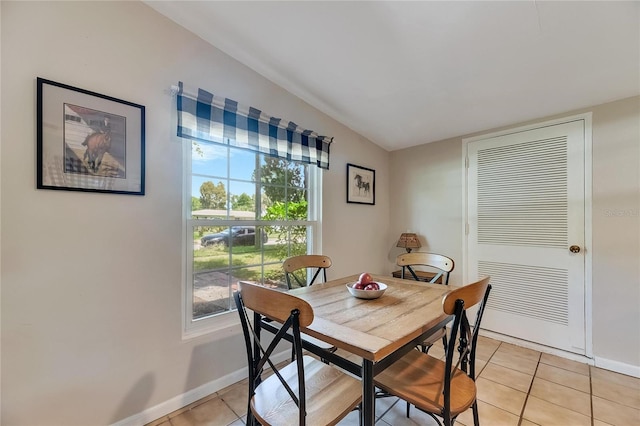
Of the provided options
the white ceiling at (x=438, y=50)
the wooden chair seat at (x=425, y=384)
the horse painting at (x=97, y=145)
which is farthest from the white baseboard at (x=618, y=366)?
the horse painting at (x=97, y=145)

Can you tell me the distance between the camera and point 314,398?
1188mm

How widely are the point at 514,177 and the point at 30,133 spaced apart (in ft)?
11.9

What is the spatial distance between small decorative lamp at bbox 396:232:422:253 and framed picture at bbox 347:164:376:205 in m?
0.57

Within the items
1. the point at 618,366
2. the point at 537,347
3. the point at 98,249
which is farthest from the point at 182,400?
the point at 618,366

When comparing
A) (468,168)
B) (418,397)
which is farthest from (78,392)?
(468,168)

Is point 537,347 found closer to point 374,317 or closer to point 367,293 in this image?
point 367,293

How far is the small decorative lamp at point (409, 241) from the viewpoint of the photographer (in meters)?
3.21

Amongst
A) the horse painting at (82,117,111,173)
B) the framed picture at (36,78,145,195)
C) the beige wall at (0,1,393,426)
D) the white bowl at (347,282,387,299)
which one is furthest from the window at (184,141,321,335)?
the white bowl at (347,282,387,299)

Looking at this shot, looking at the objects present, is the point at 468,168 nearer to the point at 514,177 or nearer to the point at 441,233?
the point at 514,177

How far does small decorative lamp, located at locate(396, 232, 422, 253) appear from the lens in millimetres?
3214

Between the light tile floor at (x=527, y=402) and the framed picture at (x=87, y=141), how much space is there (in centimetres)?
149

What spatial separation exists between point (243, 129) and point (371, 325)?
1676 mm

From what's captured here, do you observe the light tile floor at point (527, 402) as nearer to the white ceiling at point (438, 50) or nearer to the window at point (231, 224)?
the window at point (231, 224)

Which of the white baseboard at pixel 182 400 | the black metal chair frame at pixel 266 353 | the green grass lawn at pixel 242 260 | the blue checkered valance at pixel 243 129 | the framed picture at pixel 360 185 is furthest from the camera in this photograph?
the framed picture at pixel 360 185
